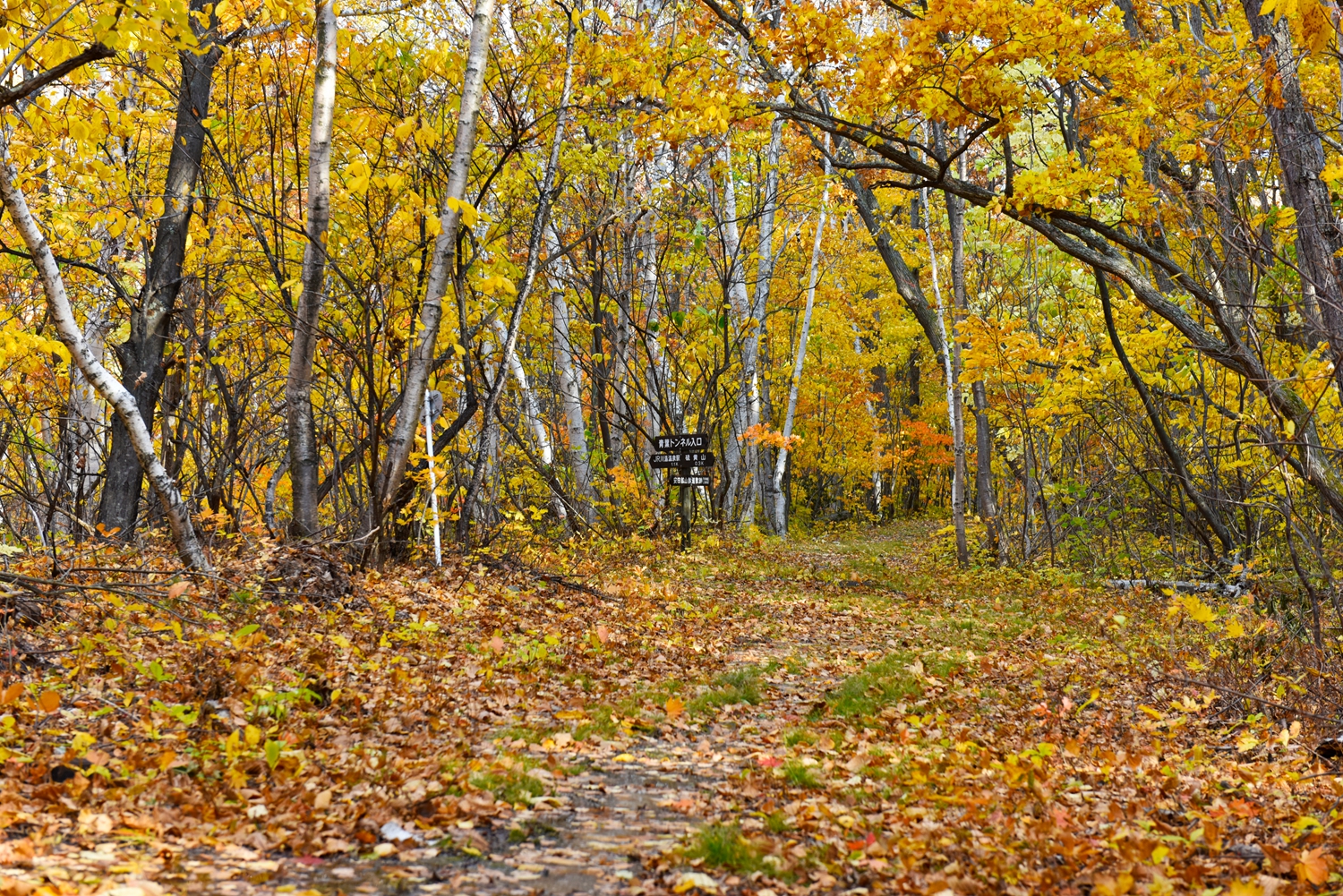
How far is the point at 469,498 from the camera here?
988cm

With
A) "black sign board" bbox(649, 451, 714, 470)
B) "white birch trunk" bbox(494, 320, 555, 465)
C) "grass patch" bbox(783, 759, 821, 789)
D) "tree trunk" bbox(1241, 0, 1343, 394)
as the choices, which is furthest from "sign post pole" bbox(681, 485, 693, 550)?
"grass patch" bbox(783, 759, 821, 789)

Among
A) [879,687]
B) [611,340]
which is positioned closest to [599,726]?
[879,687]

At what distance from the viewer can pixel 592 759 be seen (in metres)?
4.76

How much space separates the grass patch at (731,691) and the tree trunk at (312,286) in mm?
3855

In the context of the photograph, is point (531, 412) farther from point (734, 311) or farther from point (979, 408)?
point (979, 408)

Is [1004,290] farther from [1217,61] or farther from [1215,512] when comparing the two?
[1217,61]

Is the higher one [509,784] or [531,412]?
[531,412]

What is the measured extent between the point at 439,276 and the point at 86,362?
2937 millimetres

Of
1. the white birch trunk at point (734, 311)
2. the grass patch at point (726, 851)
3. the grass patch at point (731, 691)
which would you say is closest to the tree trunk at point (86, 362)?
the grass patch at point (731, 691)

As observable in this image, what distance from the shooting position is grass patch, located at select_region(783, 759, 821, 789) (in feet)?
14.4

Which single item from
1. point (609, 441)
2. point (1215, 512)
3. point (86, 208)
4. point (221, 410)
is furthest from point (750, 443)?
point (86, 208)

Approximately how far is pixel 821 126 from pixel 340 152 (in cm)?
513

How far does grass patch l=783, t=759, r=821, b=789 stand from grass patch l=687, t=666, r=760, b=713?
125 cm

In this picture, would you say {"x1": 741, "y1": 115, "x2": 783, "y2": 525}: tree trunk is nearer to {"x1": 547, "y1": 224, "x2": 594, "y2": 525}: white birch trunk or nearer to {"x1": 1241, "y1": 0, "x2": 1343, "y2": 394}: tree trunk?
{"x1": 547, "y1": 224, "x2": 594, "y2": 525}: white birch trunk
